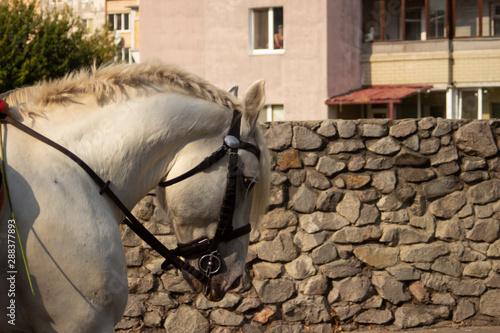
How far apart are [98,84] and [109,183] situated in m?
0.45

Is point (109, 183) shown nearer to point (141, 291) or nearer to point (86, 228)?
point (86, 228)

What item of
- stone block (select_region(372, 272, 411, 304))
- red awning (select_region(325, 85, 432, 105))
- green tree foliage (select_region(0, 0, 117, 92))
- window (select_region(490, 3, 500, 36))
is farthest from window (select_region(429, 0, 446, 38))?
stone block (select_region(372, 272, 411, 304))

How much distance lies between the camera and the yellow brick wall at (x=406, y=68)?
26.3 meters

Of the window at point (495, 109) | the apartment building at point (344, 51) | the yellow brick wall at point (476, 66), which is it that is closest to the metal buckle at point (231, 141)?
the apartment building at point (344, 51)

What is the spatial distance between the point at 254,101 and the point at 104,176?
0.77m

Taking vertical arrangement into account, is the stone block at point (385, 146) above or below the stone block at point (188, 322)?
above

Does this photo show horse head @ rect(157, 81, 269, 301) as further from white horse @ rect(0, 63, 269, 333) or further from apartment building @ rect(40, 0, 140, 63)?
apartment building @ rect(40, 0, 140, 63)

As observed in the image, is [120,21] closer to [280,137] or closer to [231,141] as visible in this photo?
[280,137]

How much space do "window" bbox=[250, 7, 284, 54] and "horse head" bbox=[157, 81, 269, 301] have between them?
23.1 m

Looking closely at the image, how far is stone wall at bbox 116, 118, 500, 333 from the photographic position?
6125 millimetres

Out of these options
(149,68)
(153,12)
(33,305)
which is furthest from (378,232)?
(153,12)

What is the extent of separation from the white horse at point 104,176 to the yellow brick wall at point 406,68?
2458 cm

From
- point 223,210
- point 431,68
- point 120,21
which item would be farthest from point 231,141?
point 120,21

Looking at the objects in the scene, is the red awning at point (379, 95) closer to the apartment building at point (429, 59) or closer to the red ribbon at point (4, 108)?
the apartment building at point (429, 59)
